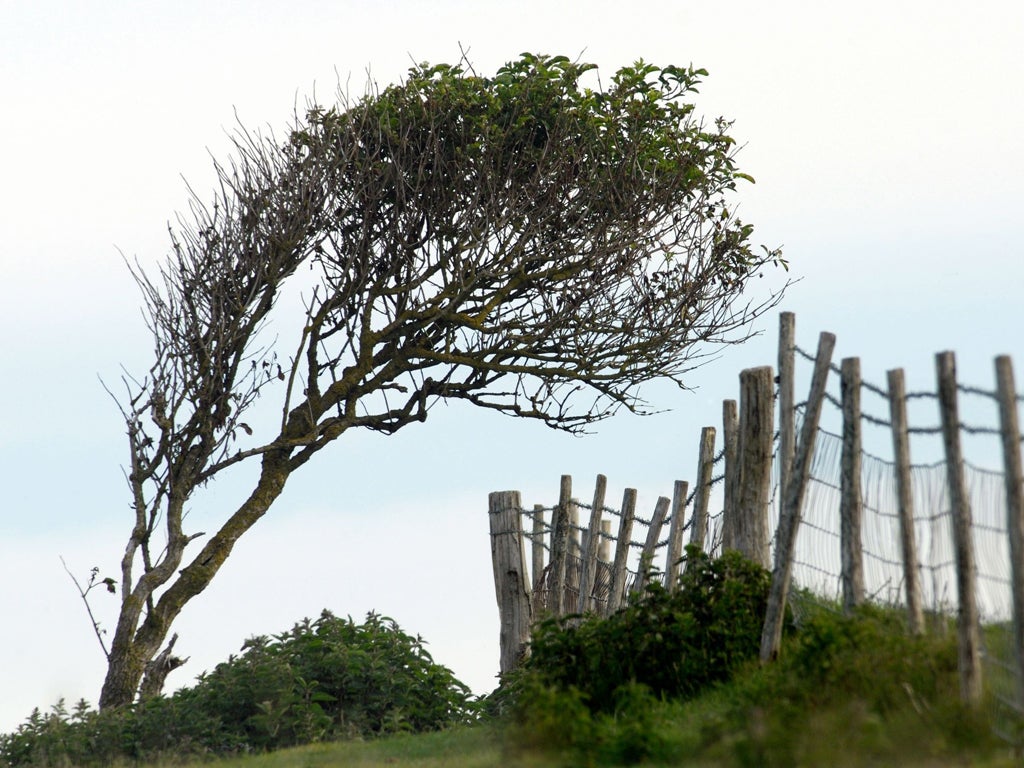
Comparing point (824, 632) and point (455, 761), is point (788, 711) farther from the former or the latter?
point (455, 761)

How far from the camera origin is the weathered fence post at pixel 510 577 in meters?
15.7

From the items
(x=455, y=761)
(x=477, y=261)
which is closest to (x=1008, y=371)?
(x=455, y=761)

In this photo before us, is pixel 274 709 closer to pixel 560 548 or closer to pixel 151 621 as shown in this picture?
pixel 151 621

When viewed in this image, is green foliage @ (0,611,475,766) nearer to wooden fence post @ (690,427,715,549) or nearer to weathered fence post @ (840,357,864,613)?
wooden fence post @ (690,427,715,549)

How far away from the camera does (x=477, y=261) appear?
1489cm

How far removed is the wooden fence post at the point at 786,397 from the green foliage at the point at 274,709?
4.98m

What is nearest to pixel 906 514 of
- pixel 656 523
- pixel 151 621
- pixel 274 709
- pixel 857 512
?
pixel 857 512

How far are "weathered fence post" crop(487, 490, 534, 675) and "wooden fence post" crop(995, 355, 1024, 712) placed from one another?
9.08m

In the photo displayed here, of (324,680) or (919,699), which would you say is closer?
(919,699)

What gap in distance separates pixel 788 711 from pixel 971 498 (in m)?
1.81

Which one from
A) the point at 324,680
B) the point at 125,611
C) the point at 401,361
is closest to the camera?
the point at 324,680

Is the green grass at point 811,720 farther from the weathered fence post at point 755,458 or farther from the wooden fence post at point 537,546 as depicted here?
the wooden fence post at point 537,546

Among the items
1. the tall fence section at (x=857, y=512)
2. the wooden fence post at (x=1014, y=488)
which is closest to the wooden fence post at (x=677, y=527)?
the tall fence section at (x=857, y=512)

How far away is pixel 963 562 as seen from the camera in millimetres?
7477
